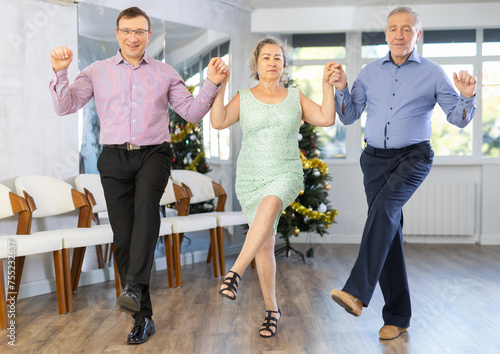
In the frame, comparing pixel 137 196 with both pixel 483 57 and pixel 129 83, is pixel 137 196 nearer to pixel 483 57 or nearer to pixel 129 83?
pixel 129 83

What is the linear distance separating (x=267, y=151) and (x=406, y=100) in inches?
30.8

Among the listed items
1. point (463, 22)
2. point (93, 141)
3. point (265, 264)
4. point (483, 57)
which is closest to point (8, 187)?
point (93, 141)

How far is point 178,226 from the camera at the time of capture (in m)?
4.59

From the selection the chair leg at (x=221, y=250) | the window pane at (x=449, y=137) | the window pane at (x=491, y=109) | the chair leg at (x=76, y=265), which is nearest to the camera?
the chair leg at (x=76, y=265)

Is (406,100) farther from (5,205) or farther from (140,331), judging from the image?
(5,205)

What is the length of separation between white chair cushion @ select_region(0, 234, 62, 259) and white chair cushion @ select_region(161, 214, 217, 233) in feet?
3.66

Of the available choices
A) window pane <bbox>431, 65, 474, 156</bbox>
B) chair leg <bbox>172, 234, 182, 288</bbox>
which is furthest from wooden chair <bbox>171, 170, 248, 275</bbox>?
window pane <bbox>431, 65, 474, 156</bbox>

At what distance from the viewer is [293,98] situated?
3195 millimetres

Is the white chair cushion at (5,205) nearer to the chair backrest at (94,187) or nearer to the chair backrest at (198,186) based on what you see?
the chair backrest at (94,187)

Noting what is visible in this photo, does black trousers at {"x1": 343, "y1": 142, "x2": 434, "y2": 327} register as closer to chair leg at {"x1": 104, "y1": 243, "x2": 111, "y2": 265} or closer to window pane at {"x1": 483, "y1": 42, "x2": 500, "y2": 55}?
chair leg at {"x1": 104, "y1": 243, "x2": 111, "y2": 265}

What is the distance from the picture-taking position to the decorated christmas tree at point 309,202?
5773mm

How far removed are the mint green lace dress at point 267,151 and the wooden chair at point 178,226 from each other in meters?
1.47

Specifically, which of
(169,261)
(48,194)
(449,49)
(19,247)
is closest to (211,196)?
(169,261)

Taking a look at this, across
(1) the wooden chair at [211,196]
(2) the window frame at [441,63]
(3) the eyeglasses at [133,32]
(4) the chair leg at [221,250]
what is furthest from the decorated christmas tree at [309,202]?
(3) the eyeglasses at [133,32]
